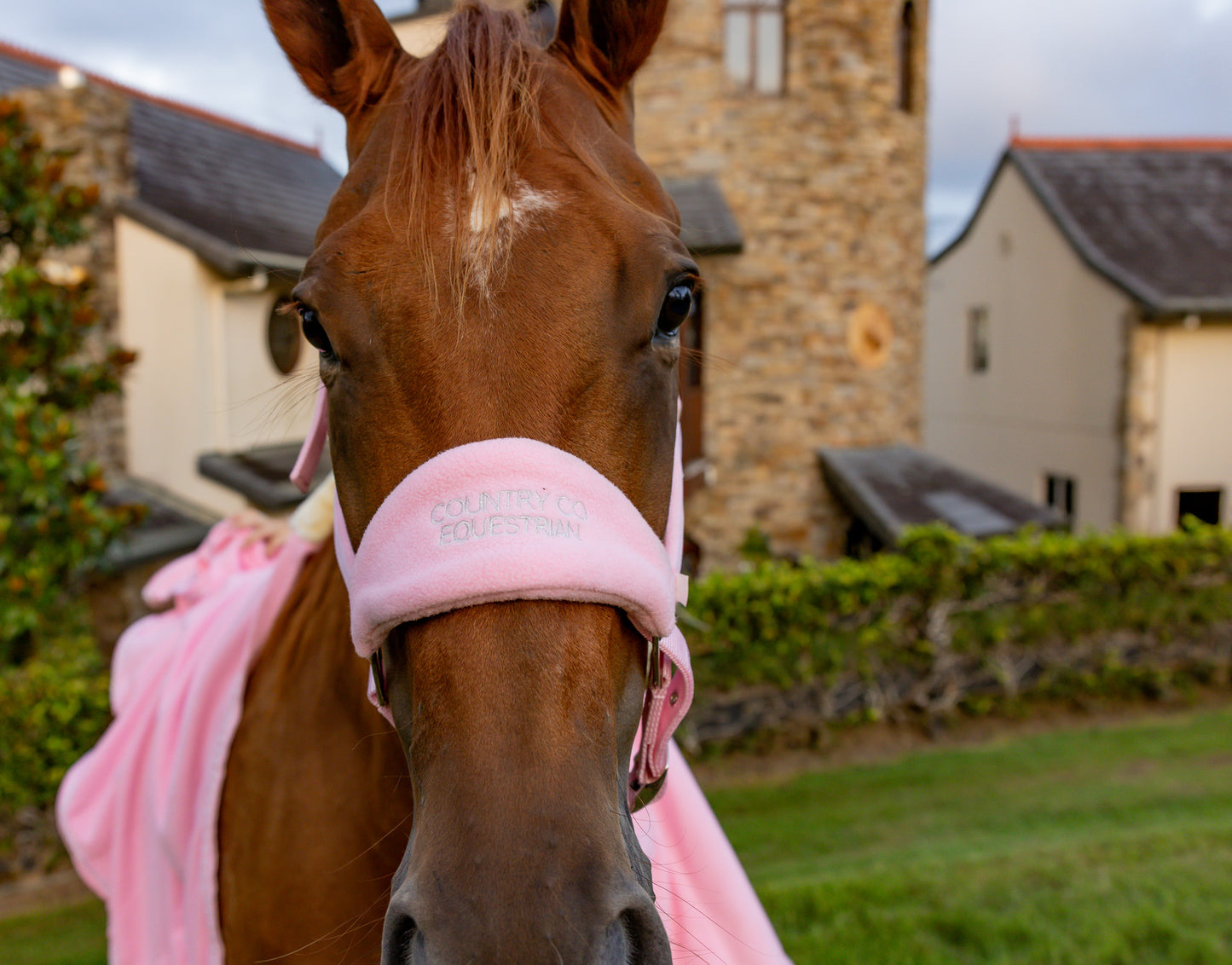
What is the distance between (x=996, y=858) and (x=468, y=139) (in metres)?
5.47

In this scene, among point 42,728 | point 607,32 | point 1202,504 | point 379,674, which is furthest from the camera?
point 1202,504

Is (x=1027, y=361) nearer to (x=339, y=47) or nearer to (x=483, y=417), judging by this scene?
(x=339, y=47)

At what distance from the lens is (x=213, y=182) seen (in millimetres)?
11445

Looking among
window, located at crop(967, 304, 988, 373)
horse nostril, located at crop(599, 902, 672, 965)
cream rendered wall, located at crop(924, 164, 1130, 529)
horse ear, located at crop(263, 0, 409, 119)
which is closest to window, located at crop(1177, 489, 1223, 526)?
A: cream rendered wall, located at crop(924, 164, 1130, 529)

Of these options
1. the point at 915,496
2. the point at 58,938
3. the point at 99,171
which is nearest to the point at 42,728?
the point at 58,938

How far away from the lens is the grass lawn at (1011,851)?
4312 mm

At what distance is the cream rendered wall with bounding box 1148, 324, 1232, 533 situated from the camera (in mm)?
13172

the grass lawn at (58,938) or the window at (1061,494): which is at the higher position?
the window at (1061,494)

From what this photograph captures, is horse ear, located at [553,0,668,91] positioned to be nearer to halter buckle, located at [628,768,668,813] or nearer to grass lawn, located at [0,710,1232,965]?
halter buckle, located at [628,768,668,813]

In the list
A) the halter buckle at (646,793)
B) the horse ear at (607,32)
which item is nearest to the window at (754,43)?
the horse ear at (607,32)

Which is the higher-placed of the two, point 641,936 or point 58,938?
point 641,936

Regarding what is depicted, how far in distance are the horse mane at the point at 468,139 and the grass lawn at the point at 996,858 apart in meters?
4.05

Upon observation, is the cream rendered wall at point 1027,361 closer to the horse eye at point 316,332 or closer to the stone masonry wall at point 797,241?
the stone masonry wall at point 797,241

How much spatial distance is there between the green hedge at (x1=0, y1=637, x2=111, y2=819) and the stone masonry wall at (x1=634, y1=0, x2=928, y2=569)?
23.7ft
